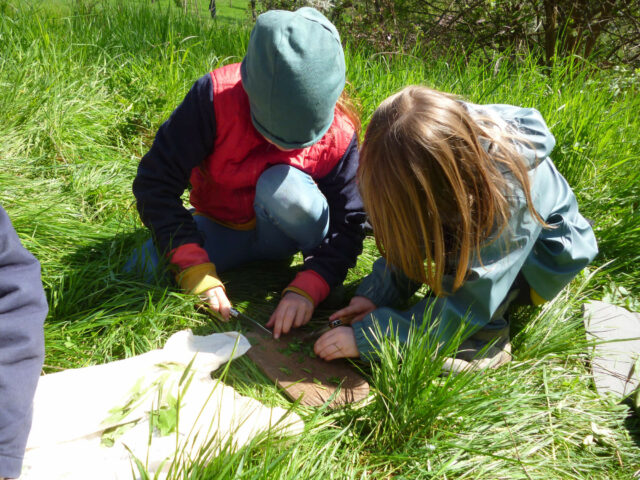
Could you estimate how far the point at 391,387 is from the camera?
56.6 inches

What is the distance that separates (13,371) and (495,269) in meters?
1.26

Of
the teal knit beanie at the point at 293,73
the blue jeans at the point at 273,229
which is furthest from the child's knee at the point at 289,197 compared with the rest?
the teal knit beanie at the point at 293,73

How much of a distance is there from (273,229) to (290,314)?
0.35 meters

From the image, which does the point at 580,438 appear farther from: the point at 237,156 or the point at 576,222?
the point at 237,156

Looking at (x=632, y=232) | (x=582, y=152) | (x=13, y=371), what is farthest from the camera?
(x=582, y=152)

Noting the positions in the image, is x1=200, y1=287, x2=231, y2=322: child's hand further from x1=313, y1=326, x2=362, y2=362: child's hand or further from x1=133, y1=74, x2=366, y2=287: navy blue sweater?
x1=313, y1=326, x2=362, y2=362: child's hand

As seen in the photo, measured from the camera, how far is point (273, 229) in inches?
78.2

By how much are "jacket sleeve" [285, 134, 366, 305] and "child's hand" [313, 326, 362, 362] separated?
26 cm

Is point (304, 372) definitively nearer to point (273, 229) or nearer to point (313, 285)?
point (313, 285)

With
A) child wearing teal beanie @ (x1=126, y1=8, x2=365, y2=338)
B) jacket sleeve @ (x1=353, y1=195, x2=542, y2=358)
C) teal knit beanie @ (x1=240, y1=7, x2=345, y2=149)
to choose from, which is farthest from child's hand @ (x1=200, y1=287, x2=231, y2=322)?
teal knit beanie @ (x1=240, y1=7, x2=345, y2=149)

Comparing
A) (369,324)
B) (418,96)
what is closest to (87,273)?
(369,324)

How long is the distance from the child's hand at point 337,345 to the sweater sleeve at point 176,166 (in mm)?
514

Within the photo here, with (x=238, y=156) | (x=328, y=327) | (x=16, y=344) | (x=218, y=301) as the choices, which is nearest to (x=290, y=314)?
(x=328, y=327)

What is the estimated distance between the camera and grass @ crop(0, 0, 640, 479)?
1.38 m
